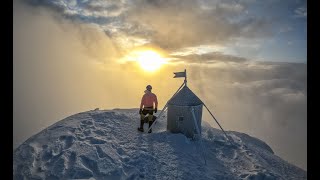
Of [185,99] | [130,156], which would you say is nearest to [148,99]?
[185,99]

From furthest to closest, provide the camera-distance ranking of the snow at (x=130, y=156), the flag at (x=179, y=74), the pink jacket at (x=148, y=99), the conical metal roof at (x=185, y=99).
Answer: the pink jacket at (x=148, y=99), the flag at (x=179, y=74), the conical metal roof at (x=185, y=99), the snow at (x=130, y=156)

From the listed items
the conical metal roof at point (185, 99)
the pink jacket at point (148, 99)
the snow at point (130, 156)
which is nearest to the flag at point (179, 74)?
the conical metal roof at point (185, 99)

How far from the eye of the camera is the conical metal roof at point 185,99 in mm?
14766

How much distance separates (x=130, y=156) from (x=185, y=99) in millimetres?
4001

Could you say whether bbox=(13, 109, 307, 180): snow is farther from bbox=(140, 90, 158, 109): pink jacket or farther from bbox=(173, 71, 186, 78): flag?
bbox=(173, 71, 186, 78): flag

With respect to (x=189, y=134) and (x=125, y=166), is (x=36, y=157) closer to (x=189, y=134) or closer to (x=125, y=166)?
(x=125, y=166)

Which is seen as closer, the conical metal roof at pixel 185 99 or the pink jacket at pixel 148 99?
the conical metal roof at pixel 185 99

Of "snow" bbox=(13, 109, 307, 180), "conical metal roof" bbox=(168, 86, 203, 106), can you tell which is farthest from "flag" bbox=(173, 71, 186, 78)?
"snow" bbox=(13, 109, 307, 180)

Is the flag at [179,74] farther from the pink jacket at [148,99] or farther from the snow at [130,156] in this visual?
the snow at [130,156]

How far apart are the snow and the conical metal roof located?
5.19 ft

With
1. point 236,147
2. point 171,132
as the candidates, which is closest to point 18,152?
point 171,132

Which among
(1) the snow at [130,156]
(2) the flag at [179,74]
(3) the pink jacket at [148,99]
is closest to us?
(1) the snow at [130,156]

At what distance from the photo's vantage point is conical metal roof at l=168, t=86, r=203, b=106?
48.4ft

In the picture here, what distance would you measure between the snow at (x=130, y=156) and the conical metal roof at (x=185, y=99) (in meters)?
1.58
